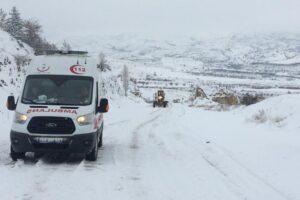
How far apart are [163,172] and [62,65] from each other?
454 cm

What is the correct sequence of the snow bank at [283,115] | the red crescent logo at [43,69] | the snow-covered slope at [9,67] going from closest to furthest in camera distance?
the red crescent logo at [43,69], the snow bank at [283,115], the snow-covered slope at [9,67]

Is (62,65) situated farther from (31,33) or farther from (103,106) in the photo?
(31,33)

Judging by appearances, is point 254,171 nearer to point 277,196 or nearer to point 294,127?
point 277,196

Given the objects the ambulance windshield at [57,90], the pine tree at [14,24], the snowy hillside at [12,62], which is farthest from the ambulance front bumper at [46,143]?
the pine tree at [14,24]

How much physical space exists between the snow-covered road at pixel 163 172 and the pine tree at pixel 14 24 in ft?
123

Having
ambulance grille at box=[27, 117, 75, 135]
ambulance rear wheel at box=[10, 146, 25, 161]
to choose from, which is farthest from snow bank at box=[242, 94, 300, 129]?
ambulance rear wheel at box=[10, 146, 25, 161]

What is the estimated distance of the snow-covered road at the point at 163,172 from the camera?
8.88 meters

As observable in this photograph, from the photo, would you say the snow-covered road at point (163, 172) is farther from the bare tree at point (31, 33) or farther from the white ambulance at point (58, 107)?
the bare tree at point (31, 33)

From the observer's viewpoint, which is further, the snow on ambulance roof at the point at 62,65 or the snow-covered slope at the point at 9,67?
the snow-covered slope at the point at 9,67

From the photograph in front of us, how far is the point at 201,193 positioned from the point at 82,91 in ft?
18.0

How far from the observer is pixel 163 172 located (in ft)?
36.8

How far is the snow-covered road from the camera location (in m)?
8.88

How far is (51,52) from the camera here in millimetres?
14648

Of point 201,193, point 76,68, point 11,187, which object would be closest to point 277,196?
point 201,193
